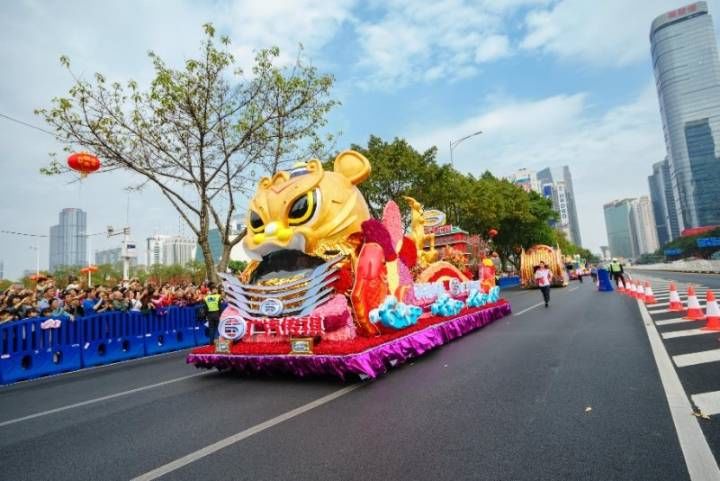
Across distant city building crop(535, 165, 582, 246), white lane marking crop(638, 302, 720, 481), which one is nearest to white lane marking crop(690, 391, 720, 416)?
white lane marking crop(638, 302, 720, 481)

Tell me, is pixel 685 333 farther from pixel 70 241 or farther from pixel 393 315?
pixel 70 241

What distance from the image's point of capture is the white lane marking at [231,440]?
9.84 feet

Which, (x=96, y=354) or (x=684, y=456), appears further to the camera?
(x=96, y=354)

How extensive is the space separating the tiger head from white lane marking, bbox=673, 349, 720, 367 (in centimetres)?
459

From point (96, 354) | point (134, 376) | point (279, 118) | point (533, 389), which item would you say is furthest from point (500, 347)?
point (279, 118)

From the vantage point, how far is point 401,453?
302 cm

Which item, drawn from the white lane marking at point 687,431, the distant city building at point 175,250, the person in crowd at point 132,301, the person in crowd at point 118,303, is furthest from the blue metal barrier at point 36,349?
the distant city building at point 175,250

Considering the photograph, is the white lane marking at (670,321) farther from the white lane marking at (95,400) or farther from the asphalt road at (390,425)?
the white lane marking at (95,400)

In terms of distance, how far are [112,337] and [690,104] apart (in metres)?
141

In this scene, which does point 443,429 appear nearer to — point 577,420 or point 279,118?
point 577,420

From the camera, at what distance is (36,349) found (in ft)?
27.1

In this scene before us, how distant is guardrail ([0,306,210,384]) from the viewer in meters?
7.92

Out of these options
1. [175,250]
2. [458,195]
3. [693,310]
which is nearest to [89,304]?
[693,310]

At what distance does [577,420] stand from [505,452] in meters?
0.97
